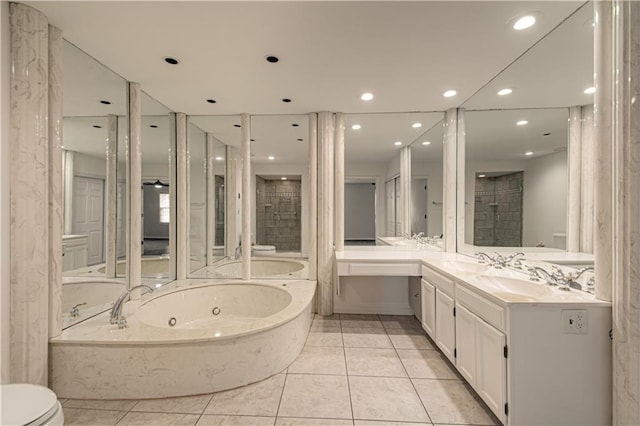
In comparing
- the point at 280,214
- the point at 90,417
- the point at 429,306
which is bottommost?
the point at 90,417

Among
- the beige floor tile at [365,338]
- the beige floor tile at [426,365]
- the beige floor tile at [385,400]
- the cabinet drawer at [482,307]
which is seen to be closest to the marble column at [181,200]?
the beige floor tile at [365,338]

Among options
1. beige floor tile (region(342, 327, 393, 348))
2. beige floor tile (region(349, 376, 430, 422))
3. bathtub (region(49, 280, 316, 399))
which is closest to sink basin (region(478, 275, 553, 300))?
beige floor tile (region(349, 376, 430, 422))

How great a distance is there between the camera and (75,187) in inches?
87.3

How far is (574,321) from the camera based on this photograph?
1449mm

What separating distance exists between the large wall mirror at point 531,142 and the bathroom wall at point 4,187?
11.7ft

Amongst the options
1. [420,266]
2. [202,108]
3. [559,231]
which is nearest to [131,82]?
[202,108]

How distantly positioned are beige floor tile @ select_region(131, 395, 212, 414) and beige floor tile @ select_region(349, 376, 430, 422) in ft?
3.49

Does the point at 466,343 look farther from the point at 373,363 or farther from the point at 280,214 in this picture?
the point at 280,214

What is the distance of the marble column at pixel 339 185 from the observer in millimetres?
3416

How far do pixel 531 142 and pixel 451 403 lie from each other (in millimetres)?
2163

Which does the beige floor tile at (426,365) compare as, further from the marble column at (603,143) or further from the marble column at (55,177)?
the marble column at (55,177)

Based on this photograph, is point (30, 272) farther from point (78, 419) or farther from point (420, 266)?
point (420, 266)

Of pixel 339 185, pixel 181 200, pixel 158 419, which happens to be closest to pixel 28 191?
pixel 158 419

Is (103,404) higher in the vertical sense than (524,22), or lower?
lower
